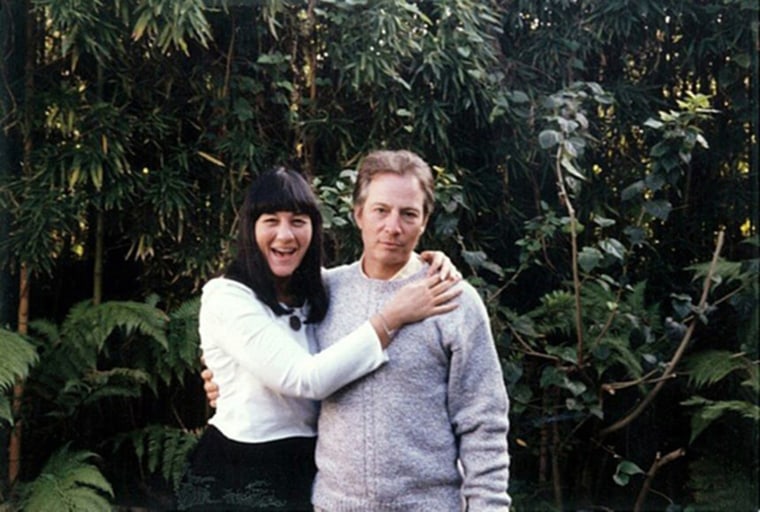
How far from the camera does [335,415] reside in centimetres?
177

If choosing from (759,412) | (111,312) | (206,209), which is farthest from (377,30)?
(759,412)

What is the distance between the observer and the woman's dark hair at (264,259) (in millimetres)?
1844

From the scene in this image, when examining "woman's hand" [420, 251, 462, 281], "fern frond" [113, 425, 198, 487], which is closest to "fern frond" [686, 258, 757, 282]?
"woman's hand" [420, 251, 462, 281]

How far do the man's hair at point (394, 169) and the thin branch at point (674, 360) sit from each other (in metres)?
1.25

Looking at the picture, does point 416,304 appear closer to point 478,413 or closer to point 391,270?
point 391,270

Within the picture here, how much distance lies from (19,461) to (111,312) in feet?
1.61

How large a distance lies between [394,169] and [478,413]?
0.44 m

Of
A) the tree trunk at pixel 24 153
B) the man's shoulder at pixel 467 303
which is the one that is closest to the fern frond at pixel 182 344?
the tree trunk at pixel 24 153

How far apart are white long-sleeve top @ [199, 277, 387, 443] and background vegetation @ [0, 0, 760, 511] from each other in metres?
0.76

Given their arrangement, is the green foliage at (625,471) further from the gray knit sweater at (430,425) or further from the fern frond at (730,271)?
the gray knit sweater at (430,425)

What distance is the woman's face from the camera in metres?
1.85

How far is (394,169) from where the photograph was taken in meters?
1.71

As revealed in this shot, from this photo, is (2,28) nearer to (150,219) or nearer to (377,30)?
(150,219)

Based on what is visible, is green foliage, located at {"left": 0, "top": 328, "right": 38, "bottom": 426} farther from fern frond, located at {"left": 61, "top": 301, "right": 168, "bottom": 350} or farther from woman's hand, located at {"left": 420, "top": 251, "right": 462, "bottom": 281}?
woman's hand, located at {"left": 420, "top": 251, "right": 462, "bottom": 281}
